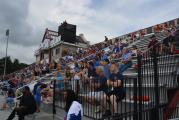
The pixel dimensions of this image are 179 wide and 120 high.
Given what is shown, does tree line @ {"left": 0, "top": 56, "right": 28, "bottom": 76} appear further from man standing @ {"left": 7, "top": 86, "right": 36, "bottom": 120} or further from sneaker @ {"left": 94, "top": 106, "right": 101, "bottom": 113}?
sneaker @ {"left": 94, "top": 106, "right": 101, "bottom": 113}

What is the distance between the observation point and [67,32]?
54.3 m

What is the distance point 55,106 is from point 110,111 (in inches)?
163

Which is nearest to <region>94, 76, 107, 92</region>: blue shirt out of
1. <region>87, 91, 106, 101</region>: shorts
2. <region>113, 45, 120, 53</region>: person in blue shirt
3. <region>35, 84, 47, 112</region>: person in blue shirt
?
<region>87, 91, 106, 101</region>: shorts

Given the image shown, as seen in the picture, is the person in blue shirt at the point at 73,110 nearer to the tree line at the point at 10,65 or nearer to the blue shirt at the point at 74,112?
the blue shirt at the point at 74,112

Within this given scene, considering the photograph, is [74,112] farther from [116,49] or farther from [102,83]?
[116,49]

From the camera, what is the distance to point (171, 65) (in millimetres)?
7664

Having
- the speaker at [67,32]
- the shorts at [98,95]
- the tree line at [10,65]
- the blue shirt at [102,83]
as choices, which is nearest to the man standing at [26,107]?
the shorts at [98,95]

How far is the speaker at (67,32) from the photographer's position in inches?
2120

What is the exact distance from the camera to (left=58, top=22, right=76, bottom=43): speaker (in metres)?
53.9

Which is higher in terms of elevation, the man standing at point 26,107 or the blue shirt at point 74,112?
the blue shirt at point 74,112

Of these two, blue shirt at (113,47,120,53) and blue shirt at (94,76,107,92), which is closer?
blue shirt at (94,76,107,92)

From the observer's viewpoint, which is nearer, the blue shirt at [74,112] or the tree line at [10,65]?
the blue shirt at [74,112]

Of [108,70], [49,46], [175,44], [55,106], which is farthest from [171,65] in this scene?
[49,46]

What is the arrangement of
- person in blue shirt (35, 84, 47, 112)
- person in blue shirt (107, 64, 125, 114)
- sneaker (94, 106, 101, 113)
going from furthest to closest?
person in blue shirt (35, 84, 47, 112)
sneaker (94, 106, 101, 113)
person in blue shirt (107, 64, 125, 114)
